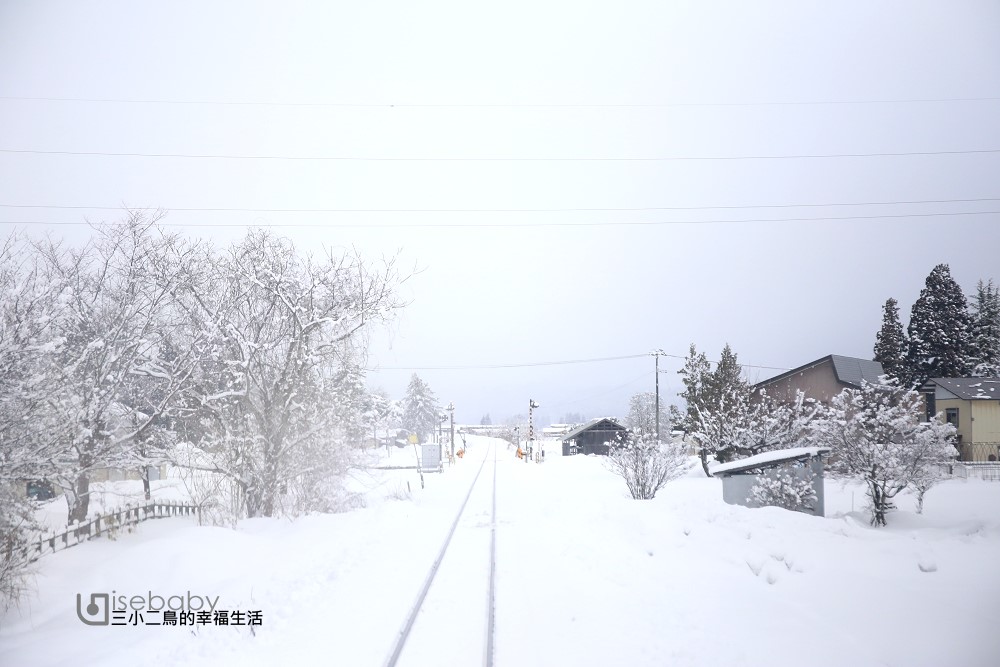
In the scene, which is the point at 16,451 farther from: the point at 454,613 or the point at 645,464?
the point at 645,464

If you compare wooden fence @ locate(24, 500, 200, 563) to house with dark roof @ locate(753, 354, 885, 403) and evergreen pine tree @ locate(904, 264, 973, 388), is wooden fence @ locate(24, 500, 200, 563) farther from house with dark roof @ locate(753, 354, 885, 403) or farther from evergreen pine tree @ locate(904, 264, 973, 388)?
evergreen pine tree @ locate(904, 264, 973, 388)

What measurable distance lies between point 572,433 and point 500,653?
2538 inches

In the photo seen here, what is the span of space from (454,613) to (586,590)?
2395 mm

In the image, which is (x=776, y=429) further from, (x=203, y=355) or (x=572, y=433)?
(x=572, y=433)

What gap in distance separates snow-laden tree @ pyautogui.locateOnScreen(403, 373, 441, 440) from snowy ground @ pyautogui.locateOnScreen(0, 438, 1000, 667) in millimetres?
87973

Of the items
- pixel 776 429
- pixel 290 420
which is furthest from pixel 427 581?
pixel 776 429

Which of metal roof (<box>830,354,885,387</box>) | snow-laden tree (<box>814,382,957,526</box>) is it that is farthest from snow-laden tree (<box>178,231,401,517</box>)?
metal roof (<box>830,354,885,387</box>)

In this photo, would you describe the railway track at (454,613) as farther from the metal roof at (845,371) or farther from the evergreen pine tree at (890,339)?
the evergreen pine tree at (890,339)

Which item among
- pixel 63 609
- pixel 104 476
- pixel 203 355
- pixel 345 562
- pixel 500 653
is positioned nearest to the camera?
pixel 500 653

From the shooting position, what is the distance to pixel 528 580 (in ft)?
34.1

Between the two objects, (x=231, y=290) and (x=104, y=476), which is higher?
(x=231, y=290)

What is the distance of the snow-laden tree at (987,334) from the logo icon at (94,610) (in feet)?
155

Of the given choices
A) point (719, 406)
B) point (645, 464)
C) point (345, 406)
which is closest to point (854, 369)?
point (719, 406)

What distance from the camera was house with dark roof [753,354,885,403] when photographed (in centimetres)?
3375
